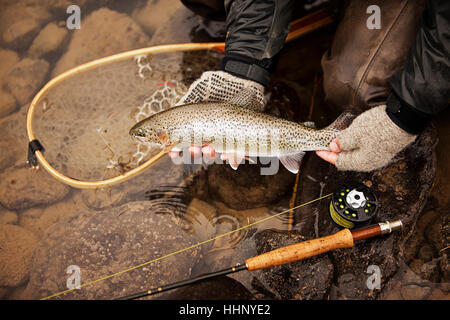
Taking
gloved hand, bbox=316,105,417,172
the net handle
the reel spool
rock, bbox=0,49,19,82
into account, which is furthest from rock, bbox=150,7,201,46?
the reel spool

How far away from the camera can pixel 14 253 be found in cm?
307

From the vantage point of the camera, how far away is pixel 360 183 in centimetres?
255

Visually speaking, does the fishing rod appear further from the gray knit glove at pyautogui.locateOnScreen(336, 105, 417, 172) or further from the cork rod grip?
the gray knit glove at pyautogui.locateOnScreen(336, 105, 417, 172)

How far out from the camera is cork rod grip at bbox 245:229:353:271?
7.22 feet

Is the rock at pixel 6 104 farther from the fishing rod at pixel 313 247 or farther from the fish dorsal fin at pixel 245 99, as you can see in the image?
the fishing rod at pixel 313 247

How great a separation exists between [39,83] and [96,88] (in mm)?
1052

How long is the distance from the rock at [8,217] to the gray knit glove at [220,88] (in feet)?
7.46

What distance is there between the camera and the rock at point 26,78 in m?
3.81

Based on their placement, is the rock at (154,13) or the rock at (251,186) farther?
the rock at (154,13)

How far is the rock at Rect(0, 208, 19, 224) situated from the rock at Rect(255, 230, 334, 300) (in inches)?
109

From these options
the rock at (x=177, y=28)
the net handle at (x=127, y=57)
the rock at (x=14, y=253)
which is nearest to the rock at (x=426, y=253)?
the net handle at (x=127, y=57)

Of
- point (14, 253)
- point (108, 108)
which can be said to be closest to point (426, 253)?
point (108, 108)

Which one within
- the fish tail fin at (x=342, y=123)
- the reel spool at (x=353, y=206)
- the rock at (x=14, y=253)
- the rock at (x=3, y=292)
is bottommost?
the rock at (x=3, y=292)

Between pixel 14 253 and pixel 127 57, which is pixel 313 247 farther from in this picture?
pixel 14 253
